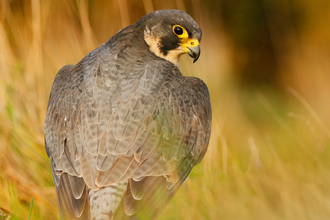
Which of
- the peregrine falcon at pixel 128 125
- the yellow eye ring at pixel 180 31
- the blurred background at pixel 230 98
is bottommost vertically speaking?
the blurred background at pixel 230 98

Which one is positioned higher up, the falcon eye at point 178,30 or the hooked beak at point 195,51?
the falcon eye at point 178,30

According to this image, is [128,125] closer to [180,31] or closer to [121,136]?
[121,136]

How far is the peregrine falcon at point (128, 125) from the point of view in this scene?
3.03m

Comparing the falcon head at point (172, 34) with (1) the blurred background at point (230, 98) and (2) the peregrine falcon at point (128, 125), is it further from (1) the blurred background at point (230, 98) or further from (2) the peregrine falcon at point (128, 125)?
(1) the blurred background at point (230, 98)

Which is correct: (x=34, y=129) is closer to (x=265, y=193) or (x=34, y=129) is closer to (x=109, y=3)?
(x=265, y=193)

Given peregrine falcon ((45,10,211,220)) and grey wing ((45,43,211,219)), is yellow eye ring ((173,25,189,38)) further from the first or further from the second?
grey wing ((45,43,211,219))

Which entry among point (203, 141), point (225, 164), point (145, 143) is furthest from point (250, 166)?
point (145, 143)

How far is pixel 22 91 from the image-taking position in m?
4.54

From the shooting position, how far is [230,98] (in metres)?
5.62

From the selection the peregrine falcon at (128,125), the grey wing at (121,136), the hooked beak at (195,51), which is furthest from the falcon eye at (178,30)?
the grey wing at (121,136)

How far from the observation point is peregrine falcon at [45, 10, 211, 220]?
3033 millimetres

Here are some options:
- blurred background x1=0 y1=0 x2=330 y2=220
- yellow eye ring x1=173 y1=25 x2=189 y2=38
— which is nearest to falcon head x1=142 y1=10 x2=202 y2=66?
yellow eye ring x1=173 y1=25 x2=189 y2=38

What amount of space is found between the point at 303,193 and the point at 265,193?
9.4 inches

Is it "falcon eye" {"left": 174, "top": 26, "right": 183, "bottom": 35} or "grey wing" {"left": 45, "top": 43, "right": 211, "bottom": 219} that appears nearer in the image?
"grey wing" {"left": 45, "top": 43, "right": 211, "bottom": 219}
